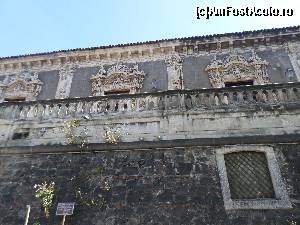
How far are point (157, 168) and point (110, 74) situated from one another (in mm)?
6775

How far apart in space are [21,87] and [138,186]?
8911 millimetres

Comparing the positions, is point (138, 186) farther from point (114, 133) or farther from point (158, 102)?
point (158, 102)

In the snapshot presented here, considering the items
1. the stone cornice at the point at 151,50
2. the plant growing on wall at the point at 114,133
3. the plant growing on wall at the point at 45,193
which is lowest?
the plant growing on wall at the point at 45,193

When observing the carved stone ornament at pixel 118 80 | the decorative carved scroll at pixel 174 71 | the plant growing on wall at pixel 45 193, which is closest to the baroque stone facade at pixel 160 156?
the plant growing on wall at pixel 45 193

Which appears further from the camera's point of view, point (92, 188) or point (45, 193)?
point (92, 188)

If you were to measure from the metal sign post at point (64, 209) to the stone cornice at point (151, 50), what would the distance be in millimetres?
8288

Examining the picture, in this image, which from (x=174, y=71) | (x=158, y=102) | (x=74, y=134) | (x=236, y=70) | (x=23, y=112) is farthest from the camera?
(x=174, y=71)

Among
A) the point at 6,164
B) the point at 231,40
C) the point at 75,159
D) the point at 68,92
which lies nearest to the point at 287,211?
the point at 75,159

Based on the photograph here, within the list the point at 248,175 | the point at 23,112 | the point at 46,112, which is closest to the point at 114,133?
the point at 46,112

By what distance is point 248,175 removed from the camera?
870 cm

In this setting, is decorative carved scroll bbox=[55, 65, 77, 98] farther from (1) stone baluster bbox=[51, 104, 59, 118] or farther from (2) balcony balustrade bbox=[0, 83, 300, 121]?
(1) stone baluster bbox=[51, 104, 59, 118]

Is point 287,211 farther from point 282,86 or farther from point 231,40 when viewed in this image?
point 231,40

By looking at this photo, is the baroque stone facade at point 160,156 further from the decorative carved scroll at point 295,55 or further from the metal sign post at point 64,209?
the decorative carved scroll at point 295,55

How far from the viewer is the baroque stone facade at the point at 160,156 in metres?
8.16
